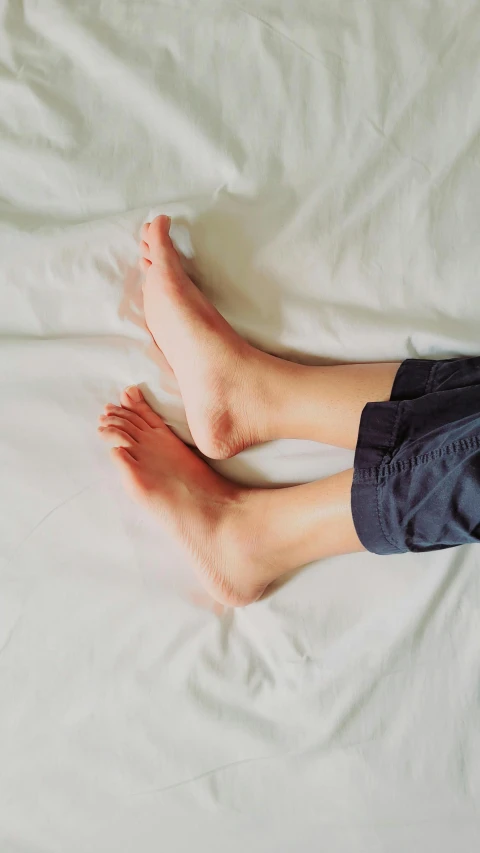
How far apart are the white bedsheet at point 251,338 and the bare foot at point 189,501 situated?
0.10 feet

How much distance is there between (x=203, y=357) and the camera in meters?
0.78

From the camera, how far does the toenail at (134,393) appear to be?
821 mm

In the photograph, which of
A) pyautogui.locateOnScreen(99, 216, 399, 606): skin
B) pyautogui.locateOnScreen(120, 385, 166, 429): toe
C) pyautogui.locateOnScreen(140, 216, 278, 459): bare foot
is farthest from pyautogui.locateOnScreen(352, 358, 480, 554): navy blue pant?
pyautogui.locateOnScreen(120, 385, 166, 429): toe

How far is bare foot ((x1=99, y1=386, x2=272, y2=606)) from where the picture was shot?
82cm

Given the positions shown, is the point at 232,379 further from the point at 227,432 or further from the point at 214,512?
the point at 214,512

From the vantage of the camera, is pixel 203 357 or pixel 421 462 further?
pixel 203 357

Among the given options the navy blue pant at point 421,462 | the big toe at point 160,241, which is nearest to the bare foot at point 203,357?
the big toe at point 160,241

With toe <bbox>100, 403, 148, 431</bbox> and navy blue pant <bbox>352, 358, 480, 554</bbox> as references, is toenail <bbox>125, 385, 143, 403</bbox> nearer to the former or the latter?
toe <bbox>100, 403, 148, 431</bbox>

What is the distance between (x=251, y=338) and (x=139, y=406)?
16cm

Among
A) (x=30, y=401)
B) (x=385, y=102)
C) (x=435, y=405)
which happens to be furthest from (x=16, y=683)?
(x=385, y=102)

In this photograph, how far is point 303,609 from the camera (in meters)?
0.84

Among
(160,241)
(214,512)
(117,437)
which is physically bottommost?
(214,512)

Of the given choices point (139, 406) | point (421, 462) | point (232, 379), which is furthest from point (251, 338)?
point (421, 462)

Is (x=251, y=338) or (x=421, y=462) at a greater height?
(x=251, y=338)
